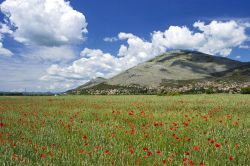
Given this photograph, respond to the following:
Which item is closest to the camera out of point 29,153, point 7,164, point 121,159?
point 7,164

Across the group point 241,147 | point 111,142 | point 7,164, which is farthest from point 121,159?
point 241,147

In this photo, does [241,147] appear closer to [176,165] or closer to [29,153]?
[176,165]

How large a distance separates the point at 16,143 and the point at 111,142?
2630 mm

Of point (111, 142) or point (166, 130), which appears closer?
→ point (111, 142)

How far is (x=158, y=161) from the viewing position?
595cm

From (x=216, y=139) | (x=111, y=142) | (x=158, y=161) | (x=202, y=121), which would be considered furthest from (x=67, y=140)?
(x=202, y=121)

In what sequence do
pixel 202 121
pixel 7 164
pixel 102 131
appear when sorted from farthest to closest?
pixel 202 121
pixel 102 131
pixel 7 164

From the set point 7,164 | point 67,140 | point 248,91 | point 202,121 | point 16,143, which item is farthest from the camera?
point 248,91

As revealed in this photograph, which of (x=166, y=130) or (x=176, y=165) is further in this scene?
(x=166, y=130)

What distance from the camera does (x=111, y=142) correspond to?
8.02 m

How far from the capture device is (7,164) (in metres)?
5.66

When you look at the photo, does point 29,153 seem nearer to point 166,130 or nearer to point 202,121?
point 166,130

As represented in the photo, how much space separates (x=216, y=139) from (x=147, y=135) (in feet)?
6.71

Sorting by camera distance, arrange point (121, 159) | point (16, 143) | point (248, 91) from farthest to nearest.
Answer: point (248, 91) → point (16, 143) → point (121, 159)
